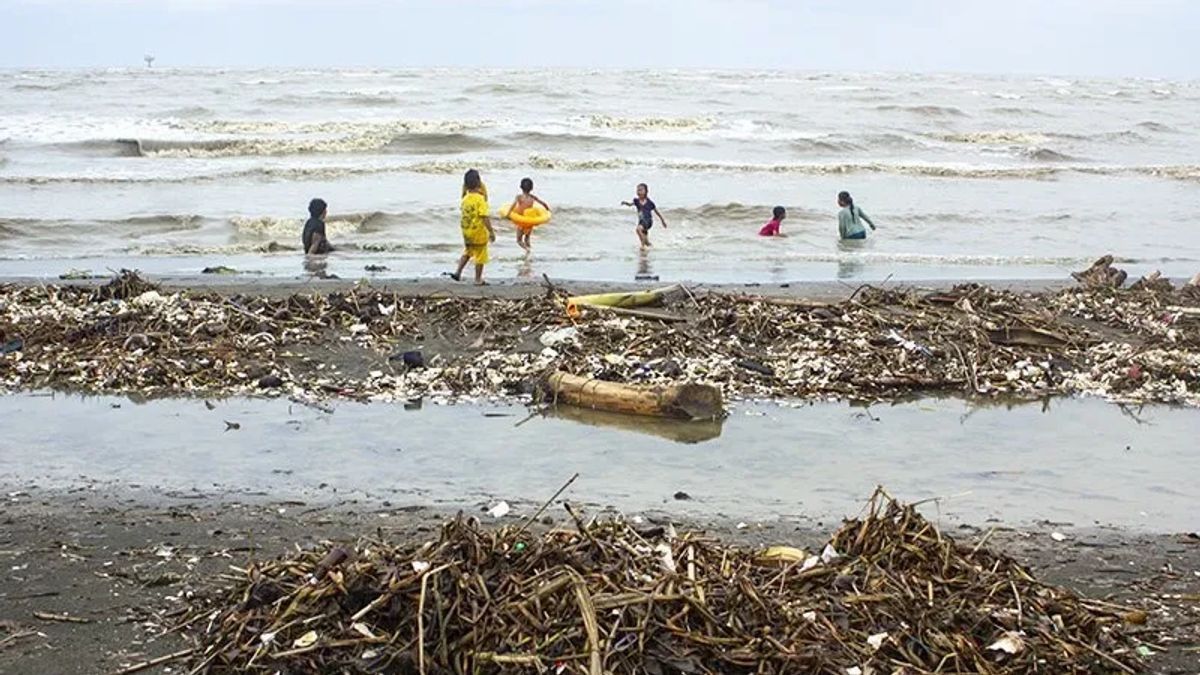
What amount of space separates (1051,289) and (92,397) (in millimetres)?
10390

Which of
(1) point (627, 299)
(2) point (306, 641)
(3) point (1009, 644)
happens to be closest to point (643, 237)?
(1) point (627, 299)

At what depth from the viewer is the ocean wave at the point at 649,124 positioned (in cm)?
4097

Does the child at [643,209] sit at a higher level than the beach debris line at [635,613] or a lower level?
lower

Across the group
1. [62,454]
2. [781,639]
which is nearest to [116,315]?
[62,454]

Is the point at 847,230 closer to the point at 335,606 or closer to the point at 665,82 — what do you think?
the point at 335,606

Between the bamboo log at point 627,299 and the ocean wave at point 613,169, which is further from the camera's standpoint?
the ocean wave at point 613,169

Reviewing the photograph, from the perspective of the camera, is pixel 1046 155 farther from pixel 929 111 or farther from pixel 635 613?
pixel 635 613

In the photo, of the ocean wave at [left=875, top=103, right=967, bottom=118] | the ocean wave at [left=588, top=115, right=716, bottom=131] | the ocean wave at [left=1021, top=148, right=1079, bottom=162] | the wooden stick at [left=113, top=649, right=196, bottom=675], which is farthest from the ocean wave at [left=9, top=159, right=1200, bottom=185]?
the wooden stick at [left=113, top=649, right=196, bottom=675]

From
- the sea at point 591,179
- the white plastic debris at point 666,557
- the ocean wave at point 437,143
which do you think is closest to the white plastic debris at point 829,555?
the white plastic debris at point 666,557

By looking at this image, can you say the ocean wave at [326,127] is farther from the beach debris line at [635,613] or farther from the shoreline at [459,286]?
the beach debris line at [635,613]

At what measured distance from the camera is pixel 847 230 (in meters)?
21.2

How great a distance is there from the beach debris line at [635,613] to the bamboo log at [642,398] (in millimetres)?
3748

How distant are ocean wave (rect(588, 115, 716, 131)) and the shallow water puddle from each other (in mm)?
32250

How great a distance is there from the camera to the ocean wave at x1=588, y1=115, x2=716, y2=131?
40969 mm
